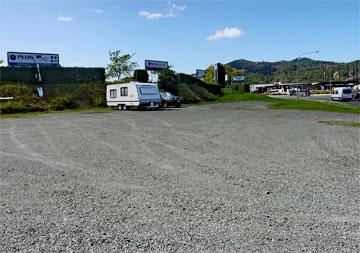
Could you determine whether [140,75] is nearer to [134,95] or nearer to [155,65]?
[155,65]

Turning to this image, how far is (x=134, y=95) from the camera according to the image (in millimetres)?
28578

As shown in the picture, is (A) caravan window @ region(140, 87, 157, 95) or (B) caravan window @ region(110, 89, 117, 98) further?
(B) caravan window @ region(110, 89, 117, 98)

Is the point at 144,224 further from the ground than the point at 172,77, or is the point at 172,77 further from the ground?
the point at 172,77

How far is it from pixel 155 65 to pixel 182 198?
136 feet

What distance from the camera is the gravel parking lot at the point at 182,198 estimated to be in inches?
145

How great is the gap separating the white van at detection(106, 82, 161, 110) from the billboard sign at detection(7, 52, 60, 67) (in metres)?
11.2

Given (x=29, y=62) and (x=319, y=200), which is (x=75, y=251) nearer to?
(x=319, y=200)

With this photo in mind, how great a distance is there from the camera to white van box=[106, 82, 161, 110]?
93.2ft

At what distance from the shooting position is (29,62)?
121 feet

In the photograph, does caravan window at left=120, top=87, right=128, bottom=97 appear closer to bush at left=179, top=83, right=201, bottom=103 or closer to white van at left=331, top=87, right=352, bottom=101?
bush at left=179, top=83, right=201, bottom=103

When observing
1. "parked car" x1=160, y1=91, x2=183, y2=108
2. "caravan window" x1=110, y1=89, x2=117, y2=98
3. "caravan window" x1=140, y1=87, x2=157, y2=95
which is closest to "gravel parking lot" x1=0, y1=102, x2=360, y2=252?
"caravan window" x1=140, y1=87, x2=157, y2=95

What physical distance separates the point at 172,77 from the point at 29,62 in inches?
638

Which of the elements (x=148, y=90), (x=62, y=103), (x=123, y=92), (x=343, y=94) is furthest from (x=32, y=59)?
(x=343, y=94)

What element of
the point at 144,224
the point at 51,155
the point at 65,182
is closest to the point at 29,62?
the point at 51,155
